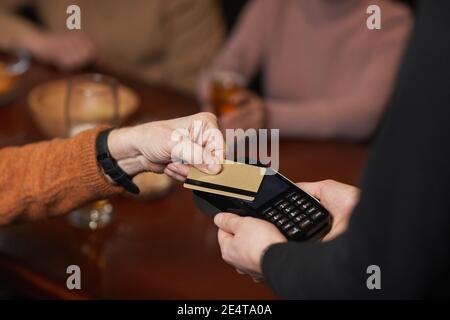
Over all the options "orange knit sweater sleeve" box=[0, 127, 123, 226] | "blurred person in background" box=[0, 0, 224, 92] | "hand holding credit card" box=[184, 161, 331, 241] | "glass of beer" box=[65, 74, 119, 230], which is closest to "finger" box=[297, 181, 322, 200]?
"hand holding credit card" box=[184, 161, 331, 241]

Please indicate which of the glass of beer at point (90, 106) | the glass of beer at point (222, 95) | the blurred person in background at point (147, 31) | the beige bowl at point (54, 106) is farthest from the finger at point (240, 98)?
the blurred person in background at point (147, 31)

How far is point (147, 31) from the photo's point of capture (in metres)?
1.80

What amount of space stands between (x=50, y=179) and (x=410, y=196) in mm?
511

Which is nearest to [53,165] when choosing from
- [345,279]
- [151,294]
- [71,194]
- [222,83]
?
[71,194]

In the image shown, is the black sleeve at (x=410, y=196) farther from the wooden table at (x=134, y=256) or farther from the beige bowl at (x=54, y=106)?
the beige bowl at (x=54, y=106)

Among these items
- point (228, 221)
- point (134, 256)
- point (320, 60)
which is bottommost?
point (134, 256)

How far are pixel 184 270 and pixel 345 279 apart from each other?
0.36m

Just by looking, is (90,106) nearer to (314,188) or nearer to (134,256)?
(134,256)

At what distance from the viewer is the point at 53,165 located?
2.67 feet

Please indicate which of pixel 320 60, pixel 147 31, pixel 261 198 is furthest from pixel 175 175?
pixel 147 31

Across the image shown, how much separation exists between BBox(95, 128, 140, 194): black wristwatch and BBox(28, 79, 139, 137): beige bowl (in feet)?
0.86

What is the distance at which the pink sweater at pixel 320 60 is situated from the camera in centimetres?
142

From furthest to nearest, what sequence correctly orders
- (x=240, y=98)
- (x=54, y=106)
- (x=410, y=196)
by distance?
1. (x=240, y=98)
2. (x=54, y=106)
3. (x=410, y=196)

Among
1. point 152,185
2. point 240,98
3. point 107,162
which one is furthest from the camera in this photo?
point 240,98
